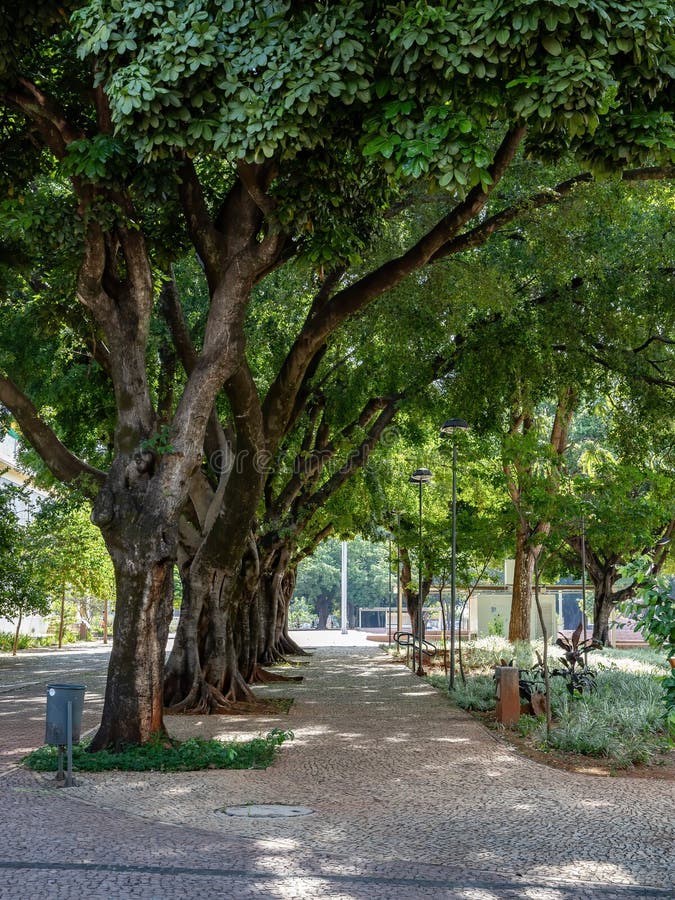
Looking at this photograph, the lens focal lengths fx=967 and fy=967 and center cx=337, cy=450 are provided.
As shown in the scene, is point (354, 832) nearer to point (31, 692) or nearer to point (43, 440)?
point (43, 440)

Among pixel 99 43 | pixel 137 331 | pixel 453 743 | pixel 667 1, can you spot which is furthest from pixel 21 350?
pixel 667 1

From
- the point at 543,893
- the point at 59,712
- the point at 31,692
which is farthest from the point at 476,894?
the point at 31,692

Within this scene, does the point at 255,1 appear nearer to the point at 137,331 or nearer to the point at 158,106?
the point at 158,106

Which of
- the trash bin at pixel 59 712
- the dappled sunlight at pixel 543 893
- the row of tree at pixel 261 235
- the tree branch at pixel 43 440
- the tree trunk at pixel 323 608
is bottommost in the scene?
the dappled sunlight at pixel 543 893

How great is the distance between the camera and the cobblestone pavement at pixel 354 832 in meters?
5.73

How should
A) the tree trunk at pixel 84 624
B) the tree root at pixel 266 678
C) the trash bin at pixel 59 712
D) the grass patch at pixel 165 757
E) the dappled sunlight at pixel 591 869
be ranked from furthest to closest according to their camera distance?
the tree trunk at pixel 84 624
the tree root at pixel 266 678
the grass patch at pixel 165 757
the trash bin at pixel 59 712
the dappled sunlight at pixel 591 869

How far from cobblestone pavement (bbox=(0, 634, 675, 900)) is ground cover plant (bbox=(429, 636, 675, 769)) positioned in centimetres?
89

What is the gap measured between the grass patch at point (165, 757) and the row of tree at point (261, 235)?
32cm

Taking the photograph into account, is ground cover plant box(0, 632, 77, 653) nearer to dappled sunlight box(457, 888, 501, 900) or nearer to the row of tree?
the row of tree

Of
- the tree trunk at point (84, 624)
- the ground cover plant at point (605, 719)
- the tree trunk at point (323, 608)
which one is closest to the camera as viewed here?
the ground cover plant at point (605, 719)

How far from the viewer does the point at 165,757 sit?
9.77 meters

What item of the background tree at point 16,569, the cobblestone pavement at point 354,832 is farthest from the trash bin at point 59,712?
the background tree at point 16,569

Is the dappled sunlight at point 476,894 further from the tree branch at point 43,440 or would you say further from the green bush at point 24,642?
the green bush at point 24,642

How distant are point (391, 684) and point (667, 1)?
15811mm
